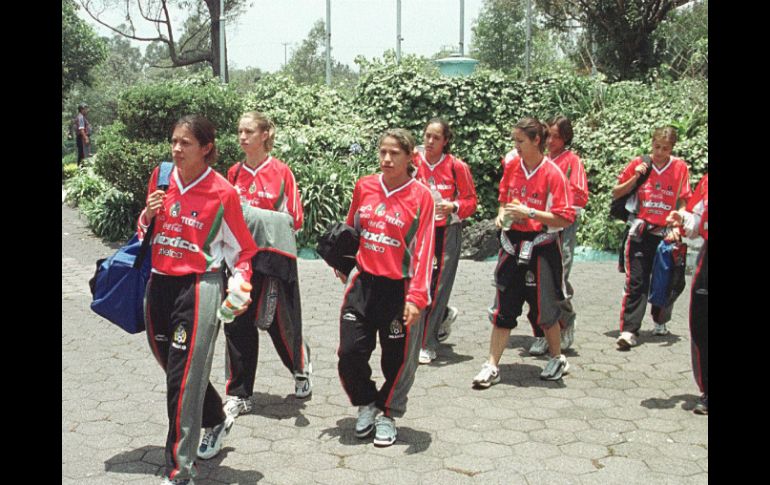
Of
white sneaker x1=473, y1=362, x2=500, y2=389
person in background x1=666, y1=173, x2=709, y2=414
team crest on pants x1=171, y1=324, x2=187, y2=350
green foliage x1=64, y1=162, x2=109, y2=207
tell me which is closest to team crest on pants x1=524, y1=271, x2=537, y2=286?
white sneaker x1=473, y1=362, x2=500, y2=389

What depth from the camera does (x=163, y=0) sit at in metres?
Answer: 31.5

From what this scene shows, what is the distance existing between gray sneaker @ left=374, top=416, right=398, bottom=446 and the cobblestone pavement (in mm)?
54

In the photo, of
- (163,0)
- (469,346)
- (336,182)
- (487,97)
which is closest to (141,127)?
(336,182)

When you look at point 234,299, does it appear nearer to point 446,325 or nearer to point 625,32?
point 446,325

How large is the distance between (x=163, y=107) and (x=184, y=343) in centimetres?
834

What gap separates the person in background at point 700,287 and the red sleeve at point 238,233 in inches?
110

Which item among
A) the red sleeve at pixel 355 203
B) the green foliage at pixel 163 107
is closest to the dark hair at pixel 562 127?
the red sleeve at pixel 355 203

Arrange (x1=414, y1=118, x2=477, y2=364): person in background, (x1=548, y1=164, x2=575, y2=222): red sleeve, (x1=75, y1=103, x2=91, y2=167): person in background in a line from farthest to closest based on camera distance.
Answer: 1. (x1=75, y1=103, x2=91, y2=167): person in background
2. (x1=414, y1=118, x2=477, y2=364): person in background
3. (x1=548, y1=164, x2=575, y2=222): red sleeve

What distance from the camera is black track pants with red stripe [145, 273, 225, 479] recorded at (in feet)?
14.6

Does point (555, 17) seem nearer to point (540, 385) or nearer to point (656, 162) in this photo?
point (656, 162)

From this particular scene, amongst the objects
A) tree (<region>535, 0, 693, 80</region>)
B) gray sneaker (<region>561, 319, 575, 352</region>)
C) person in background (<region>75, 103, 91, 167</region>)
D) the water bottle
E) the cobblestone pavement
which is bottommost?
the cobblestone pavement

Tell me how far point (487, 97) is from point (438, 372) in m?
8.52

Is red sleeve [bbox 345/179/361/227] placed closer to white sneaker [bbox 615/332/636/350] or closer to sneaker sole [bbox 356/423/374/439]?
sneaker sole [bbox 356/423/374/439]

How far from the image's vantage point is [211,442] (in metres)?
5.05
